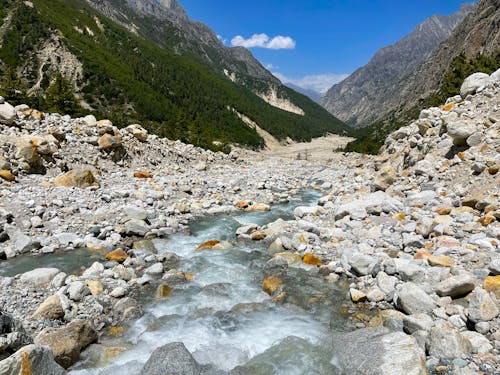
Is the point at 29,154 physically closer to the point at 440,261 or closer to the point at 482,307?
the point at 440,261

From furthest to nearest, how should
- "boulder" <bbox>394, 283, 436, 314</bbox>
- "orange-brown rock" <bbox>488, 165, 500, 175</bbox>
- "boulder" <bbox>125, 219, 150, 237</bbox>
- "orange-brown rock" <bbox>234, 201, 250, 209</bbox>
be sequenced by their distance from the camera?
"orange-brown rock" <bbox>234, 201, 250, 209</bbox>
"boulder" <bbox>125, 219, 150, 237</bbox>
"orange-brown rock" <bbox>488, 165, 500, 175</bbox>
"boulder" <bbox>394, 283, 436, 314</bbox>

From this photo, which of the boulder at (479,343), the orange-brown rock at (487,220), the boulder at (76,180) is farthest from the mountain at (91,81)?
the boulder at (479,343)

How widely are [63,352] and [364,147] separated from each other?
209 ft

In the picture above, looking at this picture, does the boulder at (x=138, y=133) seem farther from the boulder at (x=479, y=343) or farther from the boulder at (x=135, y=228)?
the boulder at (x=479, y=343)

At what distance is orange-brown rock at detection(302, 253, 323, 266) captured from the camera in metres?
10.6

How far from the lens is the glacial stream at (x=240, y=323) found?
6324mm

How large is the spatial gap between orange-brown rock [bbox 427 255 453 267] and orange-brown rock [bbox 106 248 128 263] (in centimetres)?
914

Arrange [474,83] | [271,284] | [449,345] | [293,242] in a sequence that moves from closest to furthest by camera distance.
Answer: [449,345] < [271,284] < [293,242] < [474,83]

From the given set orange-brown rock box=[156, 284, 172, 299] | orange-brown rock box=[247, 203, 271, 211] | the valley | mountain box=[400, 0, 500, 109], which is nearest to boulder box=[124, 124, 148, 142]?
the valley

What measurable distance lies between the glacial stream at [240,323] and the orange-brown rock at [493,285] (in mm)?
3078

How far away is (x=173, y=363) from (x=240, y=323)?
223cm

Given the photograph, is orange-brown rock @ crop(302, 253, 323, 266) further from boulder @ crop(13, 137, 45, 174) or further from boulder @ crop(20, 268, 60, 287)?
boulder @ crop(13, 137, 45, 174)

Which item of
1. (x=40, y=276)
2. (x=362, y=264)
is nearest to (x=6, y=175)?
(x=40, y=276)

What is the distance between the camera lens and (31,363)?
4.83 m
